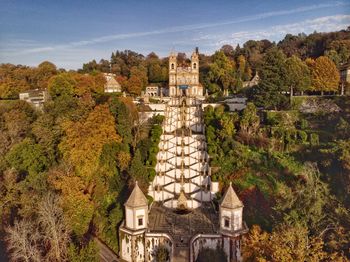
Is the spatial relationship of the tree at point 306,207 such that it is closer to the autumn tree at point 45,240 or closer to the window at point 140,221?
the window at point 140,221

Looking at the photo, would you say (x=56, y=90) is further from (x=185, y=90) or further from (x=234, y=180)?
(x=234, y=180)

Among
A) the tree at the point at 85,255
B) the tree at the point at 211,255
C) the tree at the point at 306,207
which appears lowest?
the tree at the point at 211,255

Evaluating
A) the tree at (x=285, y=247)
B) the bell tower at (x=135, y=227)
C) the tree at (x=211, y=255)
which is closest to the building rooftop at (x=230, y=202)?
the tree at (x=285, y=247)

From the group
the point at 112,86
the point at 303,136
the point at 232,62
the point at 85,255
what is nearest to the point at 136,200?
the point at 85,255

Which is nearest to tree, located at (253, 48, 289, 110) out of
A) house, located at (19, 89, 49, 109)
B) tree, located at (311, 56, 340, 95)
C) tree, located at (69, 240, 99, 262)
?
tree, located at (311, 56, 340, 95)

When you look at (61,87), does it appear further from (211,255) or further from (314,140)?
(314,140)
